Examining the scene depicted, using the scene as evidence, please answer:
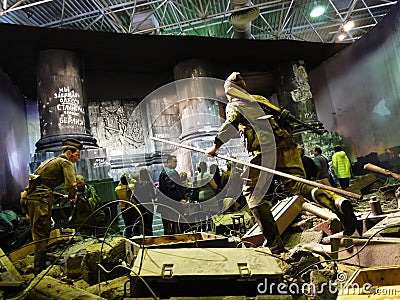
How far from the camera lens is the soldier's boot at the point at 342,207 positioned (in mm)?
3051

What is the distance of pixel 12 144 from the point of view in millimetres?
9688

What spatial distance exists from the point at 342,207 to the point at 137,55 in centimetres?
880

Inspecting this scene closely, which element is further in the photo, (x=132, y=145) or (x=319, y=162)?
(x=132, y=145)

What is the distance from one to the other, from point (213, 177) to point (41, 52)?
19.5 ft

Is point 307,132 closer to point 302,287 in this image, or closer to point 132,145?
point 132,145

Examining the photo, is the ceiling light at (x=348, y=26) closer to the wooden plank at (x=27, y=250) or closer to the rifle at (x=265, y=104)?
the rifle at (x=265, y=104)

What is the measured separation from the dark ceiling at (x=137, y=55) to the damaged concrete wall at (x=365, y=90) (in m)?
0.72

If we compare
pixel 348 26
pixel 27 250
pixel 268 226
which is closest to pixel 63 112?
pixel 27 250

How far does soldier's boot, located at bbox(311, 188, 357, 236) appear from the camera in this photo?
3051mm

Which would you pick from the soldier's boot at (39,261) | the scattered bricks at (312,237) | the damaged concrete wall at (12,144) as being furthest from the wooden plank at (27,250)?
the damaged concrete wall at (12,144)

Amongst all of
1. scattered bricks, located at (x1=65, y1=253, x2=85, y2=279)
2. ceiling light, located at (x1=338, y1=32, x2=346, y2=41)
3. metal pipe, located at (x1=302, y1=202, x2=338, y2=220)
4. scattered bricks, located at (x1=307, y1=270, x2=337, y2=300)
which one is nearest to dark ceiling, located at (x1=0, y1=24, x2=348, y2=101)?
ceiling light, located at (x1=338, y1=32, x2=346, y2=41)

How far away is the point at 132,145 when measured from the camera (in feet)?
42.0

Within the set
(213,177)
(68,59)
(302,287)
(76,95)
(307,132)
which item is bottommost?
(302,287)

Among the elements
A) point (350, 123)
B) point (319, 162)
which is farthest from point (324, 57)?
point (319, 162)
